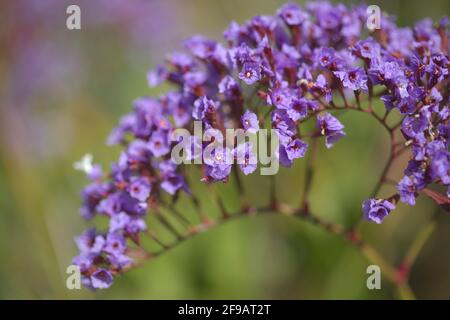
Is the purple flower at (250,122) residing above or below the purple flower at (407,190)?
above

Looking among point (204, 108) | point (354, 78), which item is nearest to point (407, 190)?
point (354, 78)

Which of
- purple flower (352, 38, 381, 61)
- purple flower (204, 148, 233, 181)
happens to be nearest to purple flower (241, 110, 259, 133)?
purple flower (204, 148, 233, 181)

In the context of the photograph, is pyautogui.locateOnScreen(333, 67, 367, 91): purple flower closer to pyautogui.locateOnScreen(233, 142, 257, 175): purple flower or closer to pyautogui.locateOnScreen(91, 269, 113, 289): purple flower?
pyautogui.locateOnScreen(233, 142, 257, 175): purple flower

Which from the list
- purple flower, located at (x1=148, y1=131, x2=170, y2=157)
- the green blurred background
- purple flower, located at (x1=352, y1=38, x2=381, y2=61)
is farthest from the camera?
the green blurred background

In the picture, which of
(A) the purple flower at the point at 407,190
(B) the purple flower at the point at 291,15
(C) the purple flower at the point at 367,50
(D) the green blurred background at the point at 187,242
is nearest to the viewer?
(A) the purple flower at the point at 407,190

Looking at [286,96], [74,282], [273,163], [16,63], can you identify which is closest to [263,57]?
[286,96]

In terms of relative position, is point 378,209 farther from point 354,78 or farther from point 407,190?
point 354,78

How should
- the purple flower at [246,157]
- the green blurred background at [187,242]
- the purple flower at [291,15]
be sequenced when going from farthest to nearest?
the green blurred background at [187,242] < the purple flower at [291,15] < the purple flower at [246,157]

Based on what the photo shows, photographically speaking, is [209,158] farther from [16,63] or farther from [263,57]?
[16,63]

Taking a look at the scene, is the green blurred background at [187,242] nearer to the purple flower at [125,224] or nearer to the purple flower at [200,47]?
the purple flower at [125,224]

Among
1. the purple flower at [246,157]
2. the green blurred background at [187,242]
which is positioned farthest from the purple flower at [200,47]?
the green blurred background at [187,242]
